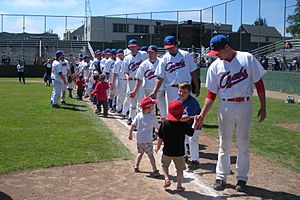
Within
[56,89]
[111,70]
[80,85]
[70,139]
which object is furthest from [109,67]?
[70,139]

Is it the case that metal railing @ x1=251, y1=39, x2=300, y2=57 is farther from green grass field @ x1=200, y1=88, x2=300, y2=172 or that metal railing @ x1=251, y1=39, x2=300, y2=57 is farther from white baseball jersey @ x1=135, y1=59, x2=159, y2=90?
white baseball jersey @ x1=135, y1=59, x2=159, y2=90

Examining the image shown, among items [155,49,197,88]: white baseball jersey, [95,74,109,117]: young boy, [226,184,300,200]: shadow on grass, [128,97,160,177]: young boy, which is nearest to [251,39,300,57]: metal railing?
[95,74,109,117]: young boy

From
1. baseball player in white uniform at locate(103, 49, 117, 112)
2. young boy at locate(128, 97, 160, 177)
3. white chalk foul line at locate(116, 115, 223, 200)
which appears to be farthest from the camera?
baseball player in white uniform at locate(103, 49, 117, 112)

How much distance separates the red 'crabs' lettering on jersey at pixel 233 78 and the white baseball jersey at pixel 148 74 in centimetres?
389

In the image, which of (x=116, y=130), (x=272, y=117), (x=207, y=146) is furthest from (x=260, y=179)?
(x=272, y=117)

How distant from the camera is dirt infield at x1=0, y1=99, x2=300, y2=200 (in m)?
5.76

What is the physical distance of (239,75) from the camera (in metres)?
5.89

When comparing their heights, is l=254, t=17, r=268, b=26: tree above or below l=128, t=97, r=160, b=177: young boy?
above

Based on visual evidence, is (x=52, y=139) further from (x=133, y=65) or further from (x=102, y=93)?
(x=102, y=93)

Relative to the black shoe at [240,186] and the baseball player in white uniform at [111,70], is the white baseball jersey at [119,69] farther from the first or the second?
the black shoe at [240,186]

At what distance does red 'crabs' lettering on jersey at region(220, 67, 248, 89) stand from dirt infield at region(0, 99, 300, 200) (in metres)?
1.54

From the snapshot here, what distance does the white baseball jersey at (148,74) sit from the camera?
9.75 m

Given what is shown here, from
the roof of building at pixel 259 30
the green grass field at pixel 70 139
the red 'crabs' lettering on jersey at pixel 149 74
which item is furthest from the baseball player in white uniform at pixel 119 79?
the roof of building at pixel 259 30

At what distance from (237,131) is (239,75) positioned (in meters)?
0.82
